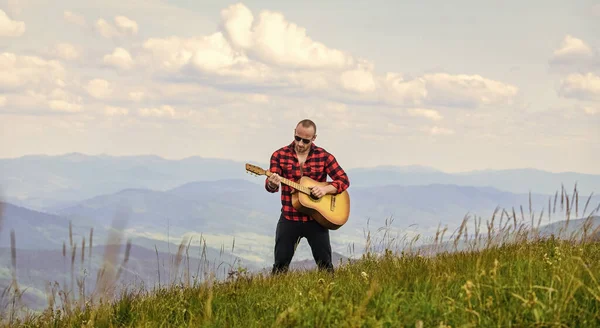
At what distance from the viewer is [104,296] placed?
5.31m

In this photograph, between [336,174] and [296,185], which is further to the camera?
[336,174]

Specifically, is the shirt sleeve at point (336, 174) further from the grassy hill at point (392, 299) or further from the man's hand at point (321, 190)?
the grassy hill at point (392, 299)

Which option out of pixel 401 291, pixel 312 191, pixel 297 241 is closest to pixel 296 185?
pixel 312 191

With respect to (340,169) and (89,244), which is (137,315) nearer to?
(89,244)

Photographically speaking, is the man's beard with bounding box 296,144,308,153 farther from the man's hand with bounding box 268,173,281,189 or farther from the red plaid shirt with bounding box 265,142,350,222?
the man's hand with bounding box 268,173,281,189

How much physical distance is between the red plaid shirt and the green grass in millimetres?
1493

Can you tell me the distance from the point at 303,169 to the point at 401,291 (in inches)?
155

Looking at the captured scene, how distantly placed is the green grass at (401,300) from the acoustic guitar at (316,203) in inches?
51.9

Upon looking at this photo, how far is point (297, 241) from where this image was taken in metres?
8.17

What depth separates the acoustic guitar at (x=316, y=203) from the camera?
816cm

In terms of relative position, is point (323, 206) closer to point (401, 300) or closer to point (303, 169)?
point (303, 169)

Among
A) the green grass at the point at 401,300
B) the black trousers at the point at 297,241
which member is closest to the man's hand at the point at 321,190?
the black trousers at the point at 297,241

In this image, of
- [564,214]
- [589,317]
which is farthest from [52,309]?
[564,214]

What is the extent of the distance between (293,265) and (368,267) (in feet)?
6.01
